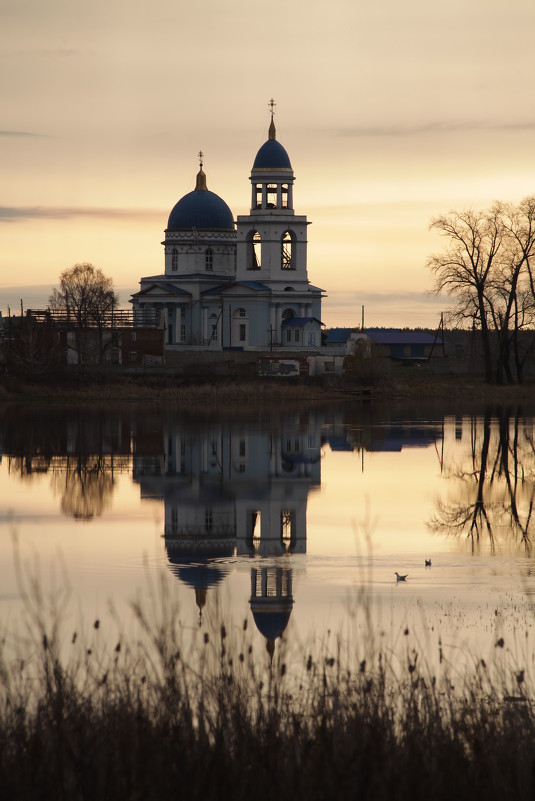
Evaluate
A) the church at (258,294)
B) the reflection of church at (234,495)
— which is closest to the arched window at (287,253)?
Result: the church at (258,294)

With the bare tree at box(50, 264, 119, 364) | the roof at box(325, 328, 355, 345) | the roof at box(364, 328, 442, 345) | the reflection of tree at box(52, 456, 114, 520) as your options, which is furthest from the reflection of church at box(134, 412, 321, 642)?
the roof at box(364, 328, 442, 345)

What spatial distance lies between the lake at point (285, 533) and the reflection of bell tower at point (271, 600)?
3cm

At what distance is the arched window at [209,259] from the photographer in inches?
3376

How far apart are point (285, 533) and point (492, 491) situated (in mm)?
6382

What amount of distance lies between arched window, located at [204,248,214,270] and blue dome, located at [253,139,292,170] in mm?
9032

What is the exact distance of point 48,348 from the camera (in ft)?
226

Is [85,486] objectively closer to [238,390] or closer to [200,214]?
[238,390]

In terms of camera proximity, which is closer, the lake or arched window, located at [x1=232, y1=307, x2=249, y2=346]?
the lake

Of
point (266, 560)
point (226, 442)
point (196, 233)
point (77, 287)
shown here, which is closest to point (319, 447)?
point (226, 442)

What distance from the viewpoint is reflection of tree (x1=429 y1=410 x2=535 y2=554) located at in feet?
60.8

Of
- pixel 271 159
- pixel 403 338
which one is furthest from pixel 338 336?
pixel 271 159

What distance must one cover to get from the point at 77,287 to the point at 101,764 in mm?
89156

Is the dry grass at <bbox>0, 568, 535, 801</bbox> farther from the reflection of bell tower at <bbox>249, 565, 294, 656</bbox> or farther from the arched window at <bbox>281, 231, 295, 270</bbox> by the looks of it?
the arched window at <bbox>281, 231, 295, 270</bbox>

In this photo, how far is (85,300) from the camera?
250ft
